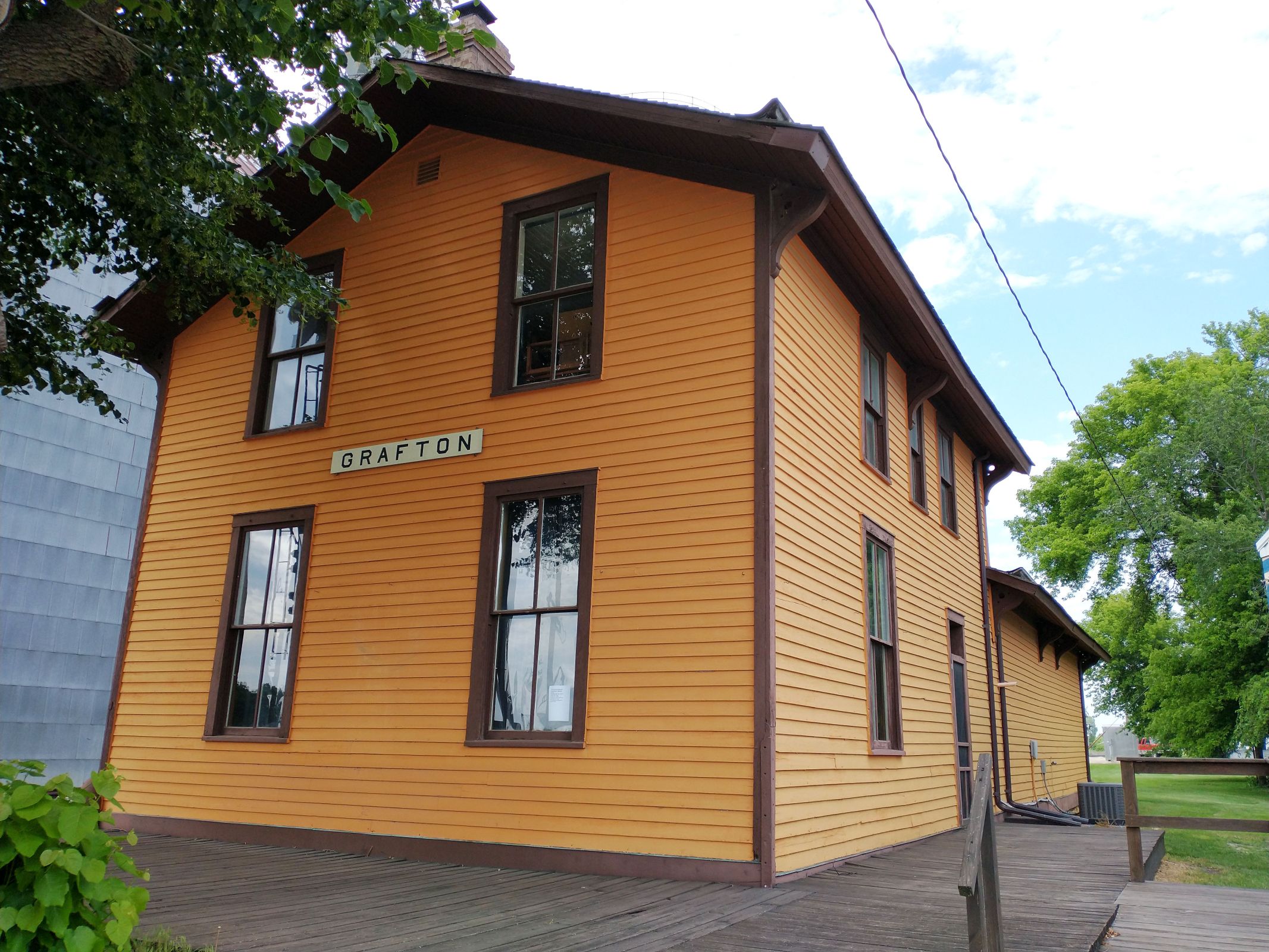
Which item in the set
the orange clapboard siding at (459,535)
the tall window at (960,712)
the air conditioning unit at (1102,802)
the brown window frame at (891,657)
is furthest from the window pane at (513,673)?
the air conditioning unit at (1102,802)

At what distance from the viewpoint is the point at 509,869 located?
24.4 ft

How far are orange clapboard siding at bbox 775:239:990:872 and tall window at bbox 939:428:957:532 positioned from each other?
118cm

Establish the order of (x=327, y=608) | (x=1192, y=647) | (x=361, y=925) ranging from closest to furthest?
(x=361, y=925) → (x=327, y=608) → (x=1192, y=647)

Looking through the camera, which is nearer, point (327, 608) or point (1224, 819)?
point (1224, 819)

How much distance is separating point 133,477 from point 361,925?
46.7 feet

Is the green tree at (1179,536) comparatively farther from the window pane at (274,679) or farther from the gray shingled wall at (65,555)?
the gray shingled wall at (65,555)

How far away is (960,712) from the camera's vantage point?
13188 mm

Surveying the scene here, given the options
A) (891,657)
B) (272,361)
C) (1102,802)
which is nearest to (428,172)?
(272,361)

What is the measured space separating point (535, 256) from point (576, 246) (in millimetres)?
476

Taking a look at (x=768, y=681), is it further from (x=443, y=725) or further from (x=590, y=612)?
(x=443, y=725)

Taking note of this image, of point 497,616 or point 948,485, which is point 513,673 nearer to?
point 497,616

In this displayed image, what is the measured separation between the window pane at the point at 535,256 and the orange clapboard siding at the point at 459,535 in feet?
0.88

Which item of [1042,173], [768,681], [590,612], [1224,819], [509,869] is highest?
[1042,173]

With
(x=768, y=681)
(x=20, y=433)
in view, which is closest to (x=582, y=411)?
(x=768, y=681)
